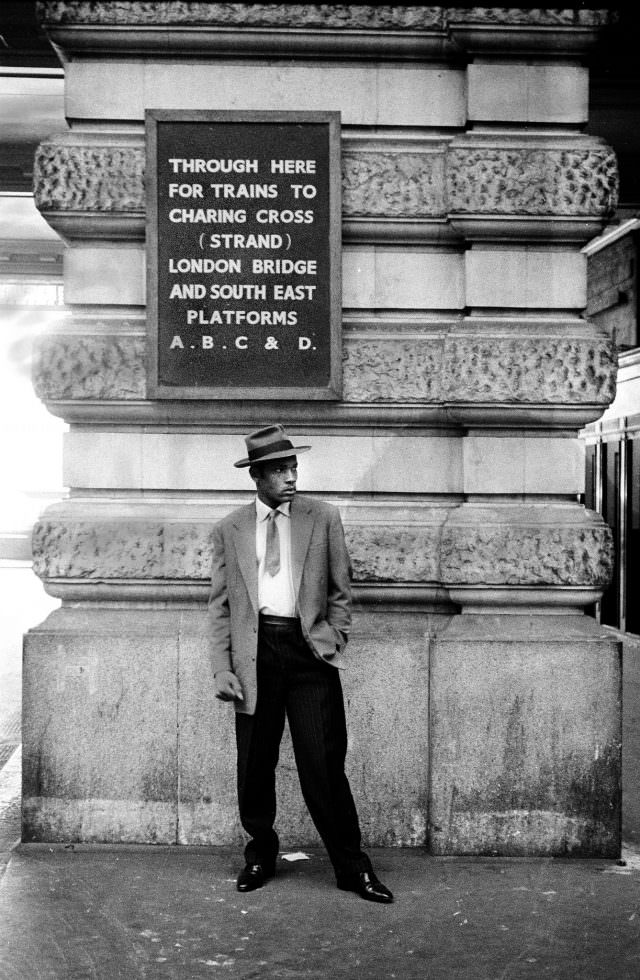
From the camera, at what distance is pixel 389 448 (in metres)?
6.21

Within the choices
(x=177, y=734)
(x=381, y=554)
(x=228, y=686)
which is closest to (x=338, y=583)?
(x=228, y=686)

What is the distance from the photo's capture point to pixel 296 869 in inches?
223

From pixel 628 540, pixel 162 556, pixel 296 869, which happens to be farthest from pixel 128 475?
pixel 628 540

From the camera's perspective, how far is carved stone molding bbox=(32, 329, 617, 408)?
6020 millimetres

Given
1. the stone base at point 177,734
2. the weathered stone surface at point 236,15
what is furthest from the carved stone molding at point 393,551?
the weathered stone surface at point 236,15

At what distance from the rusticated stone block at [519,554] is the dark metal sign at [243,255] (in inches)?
38.3

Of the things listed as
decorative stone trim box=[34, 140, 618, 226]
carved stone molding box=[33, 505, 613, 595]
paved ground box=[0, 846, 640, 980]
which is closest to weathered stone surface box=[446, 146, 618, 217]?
decorative stone trim box=[34, 140, 618, 226]

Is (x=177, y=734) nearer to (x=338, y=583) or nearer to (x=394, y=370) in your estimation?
(x=338, y=583)

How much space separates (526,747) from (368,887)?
110 cm

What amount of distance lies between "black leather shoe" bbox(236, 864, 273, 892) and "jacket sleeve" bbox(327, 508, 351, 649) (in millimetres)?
1033

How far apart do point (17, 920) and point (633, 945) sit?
2.40m

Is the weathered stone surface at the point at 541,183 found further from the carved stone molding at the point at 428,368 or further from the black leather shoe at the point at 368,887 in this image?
the black leather shoe at the point at 368,887

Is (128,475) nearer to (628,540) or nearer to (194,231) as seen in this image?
(194,231)

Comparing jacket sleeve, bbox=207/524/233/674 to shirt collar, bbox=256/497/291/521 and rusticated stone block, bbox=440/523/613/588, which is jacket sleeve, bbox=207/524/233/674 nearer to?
shirt collar, bbox=256/497/291/521
